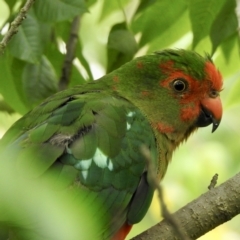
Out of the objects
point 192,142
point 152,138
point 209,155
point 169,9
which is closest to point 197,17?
point 169,9

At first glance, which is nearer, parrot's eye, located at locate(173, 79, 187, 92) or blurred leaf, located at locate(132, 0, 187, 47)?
blurred leaf, located at locate(132, 0, 187, 47)

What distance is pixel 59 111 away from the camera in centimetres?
229

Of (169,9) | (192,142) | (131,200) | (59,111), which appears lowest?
(131,200)

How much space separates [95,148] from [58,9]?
20.5 inches

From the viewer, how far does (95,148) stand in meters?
2.16

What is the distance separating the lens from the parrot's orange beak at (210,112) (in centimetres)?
272

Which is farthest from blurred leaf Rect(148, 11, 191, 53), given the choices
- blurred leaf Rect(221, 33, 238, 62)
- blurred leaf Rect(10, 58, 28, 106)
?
blurred leaf Rect(10, 58, 28, 106)

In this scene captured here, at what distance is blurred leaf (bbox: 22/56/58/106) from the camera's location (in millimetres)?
2488

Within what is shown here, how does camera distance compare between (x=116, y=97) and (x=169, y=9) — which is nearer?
(x=169, y=9)

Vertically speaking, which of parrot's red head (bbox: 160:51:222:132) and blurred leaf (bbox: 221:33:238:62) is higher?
parrot's red head (bbox: 160:51:222:132)

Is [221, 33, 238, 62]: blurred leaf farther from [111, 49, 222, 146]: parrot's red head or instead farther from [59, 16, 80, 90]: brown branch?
[59, 16, 80, 90]: brown branch

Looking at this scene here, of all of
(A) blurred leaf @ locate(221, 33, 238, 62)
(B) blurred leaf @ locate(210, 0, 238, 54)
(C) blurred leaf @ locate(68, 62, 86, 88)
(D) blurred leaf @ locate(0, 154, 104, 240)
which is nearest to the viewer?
(D) blurred leaf @ locate(0, 154, 104, 240)

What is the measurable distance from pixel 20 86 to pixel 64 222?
1.60 metres

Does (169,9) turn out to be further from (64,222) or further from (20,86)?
(64,222)
